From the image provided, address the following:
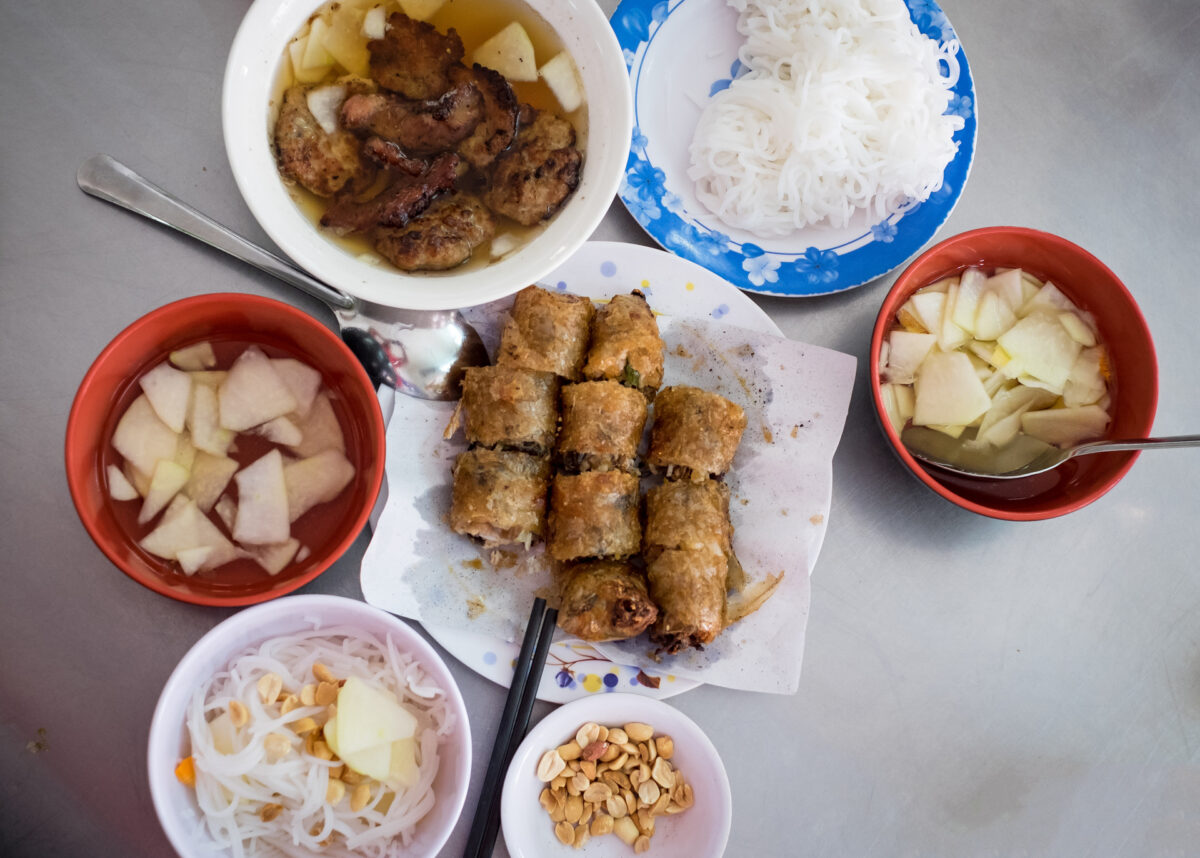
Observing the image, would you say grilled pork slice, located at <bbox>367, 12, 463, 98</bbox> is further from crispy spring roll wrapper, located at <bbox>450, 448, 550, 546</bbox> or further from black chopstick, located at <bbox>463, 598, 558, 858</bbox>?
black chopstick, located at <bbox>463, 598, 558, 858</bbox>

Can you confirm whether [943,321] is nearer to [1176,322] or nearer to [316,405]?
[1176,322]

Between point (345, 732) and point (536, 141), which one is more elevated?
point (536, 141)

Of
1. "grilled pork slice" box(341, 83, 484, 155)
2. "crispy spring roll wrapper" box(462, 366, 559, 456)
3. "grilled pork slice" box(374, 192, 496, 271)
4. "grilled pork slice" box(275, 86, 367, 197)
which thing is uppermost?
"grilled pork slice" box(341, 83, 484, 155)

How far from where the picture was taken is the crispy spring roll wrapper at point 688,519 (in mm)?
2068

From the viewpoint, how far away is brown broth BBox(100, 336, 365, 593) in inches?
76.8

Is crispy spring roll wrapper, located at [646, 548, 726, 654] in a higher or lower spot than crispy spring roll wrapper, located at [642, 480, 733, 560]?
lower

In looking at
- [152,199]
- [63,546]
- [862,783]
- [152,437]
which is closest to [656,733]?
[862,783]

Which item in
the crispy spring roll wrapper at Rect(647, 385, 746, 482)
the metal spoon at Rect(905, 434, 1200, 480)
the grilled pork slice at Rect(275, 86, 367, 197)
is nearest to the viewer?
the grilled pork slice at Rect(275, 86, 367, 197)

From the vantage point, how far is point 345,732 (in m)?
1.89

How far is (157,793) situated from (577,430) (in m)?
1.23

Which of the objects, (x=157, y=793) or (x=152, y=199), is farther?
(x=152, y=199)

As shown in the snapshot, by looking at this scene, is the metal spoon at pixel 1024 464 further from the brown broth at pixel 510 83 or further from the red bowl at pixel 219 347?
the red bowl at pixel 219 347

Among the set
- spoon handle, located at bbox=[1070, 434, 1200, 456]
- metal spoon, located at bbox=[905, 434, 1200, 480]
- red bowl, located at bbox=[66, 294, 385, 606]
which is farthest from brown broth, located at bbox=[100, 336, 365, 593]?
spoon handle, located at bbox=[1070, 434, 1200, 456]

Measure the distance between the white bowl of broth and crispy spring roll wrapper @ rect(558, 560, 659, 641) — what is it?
0.75m
